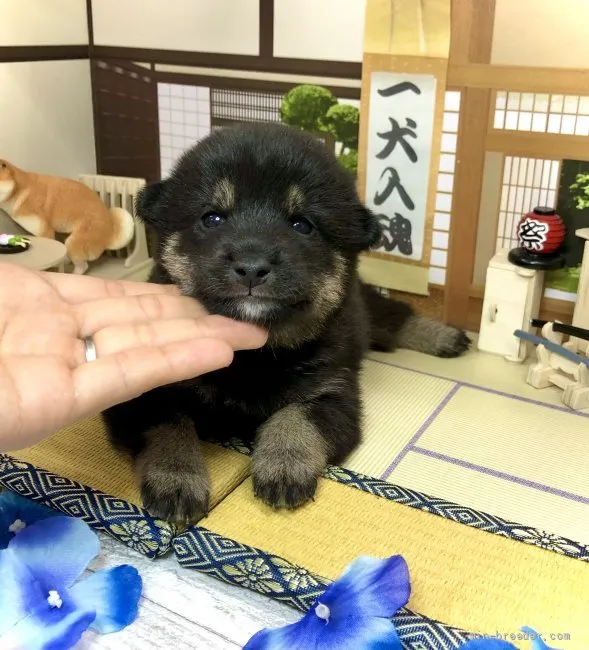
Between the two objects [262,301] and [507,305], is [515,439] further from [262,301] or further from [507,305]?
[262,301]

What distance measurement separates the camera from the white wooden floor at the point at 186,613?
4.25 ft

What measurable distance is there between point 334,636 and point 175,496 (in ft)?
1.45

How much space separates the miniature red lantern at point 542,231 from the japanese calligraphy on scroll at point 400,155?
0.40 metres

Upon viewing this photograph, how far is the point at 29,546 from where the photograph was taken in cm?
144

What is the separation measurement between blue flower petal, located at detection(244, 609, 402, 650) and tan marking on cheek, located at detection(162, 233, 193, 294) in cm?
79

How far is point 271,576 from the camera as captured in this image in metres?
1.37

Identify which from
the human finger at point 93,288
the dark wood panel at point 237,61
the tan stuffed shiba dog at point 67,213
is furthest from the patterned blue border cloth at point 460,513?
the tan stuffed shiba dog at point 67,213

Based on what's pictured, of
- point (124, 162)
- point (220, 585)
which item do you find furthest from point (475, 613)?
point (124, 162)

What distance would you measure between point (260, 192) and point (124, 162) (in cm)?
176

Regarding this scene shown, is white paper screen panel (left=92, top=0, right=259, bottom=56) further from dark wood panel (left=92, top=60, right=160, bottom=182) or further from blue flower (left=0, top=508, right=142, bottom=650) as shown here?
blue flower (left=0, top=508, right=142, bottom=650)

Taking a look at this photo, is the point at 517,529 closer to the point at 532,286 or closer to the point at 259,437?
the point at 259,437

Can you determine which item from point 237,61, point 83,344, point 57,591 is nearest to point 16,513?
point 57,591

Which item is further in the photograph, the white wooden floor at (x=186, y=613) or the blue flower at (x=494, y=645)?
the white wooden floor at (x=186, y=613)

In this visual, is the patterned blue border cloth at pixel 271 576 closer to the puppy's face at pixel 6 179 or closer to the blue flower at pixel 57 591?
the blue flower at pixel 57 591
